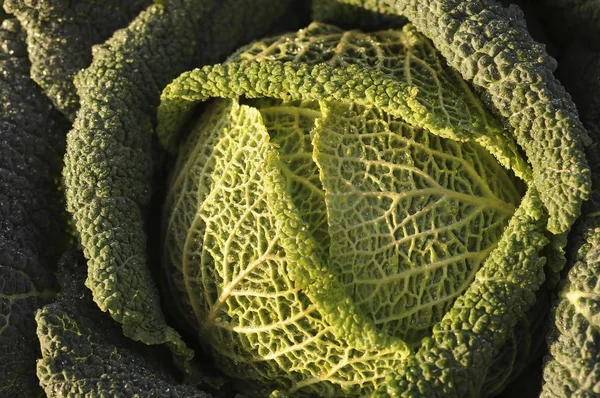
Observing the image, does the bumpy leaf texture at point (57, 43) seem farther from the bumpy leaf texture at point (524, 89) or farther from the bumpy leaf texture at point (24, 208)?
the bumpy leaf texture at point (524, 89)

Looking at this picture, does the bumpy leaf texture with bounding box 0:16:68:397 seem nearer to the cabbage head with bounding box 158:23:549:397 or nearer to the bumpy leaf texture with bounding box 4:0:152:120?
the bumpy leaf texture with bounding box 4:0:152:120

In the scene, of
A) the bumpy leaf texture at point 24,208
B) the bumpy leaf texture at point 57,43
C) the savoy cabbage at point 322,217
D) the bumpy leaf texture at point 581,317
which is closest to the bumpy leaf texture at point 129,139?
the savoy cabbage at point 322,217

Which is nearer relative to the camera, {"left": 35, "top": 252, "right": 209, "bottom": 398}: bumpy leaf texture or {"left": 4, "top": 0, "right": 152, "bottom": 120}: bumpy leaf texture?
{"left": 35, "top": 252, "right": 209, "bottom": 398}: bumpy leaf texture

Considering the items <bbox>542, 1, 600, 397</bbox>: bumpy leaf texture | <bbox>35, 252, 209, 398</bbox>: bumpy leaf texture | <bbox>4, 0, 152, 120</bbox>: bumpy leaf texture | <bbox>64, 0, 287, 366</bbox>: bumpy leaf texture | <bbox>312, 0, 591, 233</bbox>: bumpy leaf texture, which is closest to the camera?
<bbox>542, 1, 600, 397</bbox>: bumpy leaf texture

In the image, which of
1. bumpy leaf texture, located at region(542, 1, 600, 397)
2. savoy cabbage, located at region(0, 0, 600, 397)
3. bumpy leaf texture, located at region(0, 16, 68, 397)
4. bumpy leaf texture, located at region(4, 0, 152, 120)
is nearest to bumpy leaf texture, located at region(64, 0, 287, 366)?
savoy cabbage, located at region(0, 0, 600, 397)

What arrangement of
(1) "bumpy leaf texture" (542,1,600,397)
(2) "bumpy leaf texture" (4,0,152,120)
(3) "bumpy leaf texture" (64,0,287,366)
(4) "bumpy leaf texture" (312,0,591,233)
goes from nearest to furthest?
1. (1) "bumpy leaf texture" (542,1,600,397)
2. (4) "bumpy leaf texture" (312,0,591,233)
3. (3) "bumpy leaf texture" (64,0,287,366)
4. (2) "bumpy leaf texture" (4,0,152,120)

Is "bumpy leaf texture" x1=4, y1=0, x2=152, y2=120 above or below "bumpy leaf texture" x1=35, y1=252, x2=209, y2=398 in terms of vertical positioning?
above

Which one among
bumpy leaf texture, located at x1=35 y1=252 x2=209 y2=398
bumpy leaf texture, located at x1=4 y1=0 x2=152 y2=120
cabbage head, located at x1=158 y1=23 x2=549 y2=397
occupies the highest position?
bumpy leaf texture, located at x1=4 y1=0 x2=152 y2=120
